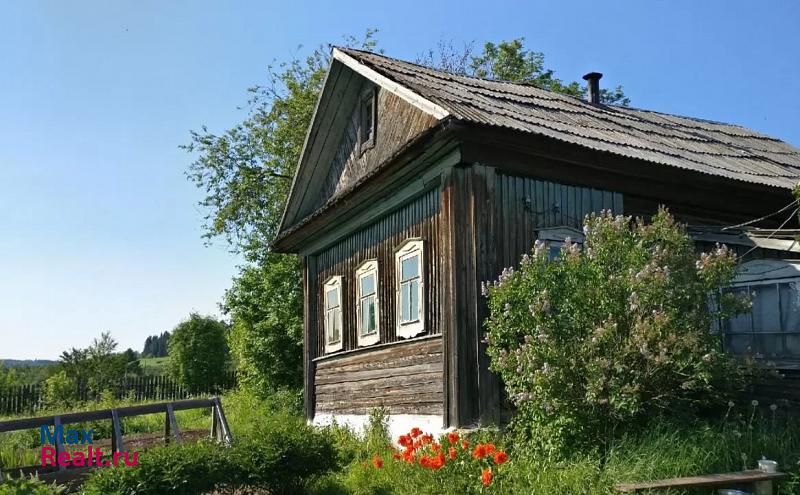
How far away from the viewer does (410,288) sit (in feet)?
32.3

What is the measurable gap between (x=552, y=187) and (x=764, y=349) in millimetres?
3137

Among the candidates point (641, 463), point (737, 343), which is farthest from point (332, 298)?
point (641, 463)

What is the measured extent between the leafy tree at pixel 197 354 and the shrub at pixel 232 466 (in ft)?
80.9

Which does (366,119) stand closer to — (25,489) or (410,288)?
(410,288)

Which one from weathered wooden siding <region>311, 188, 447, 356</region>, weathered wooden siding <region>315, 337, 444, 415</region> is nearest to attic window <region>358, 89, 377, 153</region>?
weathered wooden siding <region>311, 188, 447, 356</region>

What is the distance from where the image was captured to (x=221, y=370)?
32.7 metres

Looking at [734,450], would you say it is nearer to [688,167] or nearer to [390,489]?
[390,489]

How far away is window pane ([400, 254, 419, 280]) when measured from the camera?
9750 millimetres

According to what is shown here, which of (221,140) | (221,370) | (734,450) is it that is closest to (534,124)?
(734,450)

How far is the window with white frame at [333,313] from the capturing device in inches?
487

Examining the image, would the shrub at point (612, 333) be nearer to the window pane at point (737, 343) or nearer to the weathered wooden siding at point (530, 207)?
the weathered wooden siding at point (530, 207)

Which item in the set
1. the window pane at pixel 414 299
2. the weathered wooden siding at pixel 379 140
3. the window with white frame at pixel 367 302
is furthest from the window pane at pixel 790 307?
the window with white frame at pixel 367 302

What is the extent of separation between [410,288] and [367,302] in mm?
1592

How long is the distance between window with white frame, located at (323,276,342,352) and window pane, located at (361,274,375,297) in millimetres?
999
